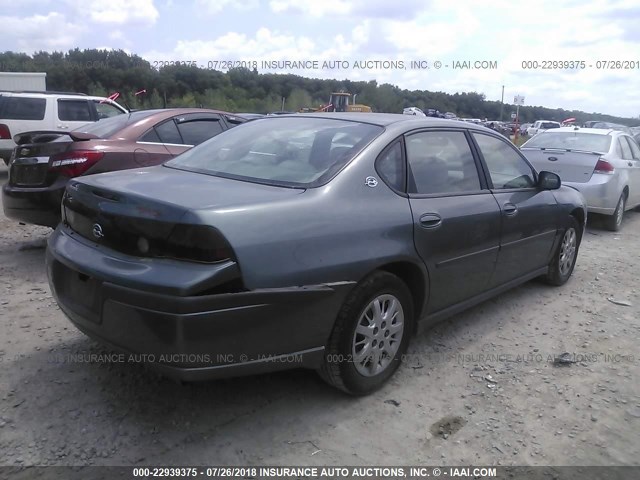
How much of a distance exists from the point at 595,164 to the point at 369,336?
6.34m

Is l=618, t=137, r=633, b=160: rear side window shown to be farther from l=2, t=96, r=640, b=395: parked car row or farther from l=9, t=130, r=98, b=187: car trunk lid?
l=9, t=130, r=98, b=187: car trunk lid

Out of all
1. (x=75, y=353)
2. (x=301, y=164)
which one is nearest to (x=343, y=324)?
(x=301, y=164)

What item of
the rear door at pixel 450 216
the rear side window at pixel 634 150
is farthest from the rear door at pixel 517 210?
the rear side window at pixel 634 150

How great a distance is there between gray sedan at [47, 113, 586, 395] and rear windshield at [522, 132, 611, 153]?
199 inches

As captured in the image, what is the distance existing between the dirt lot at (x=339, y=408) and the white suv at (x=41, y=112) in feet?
26.2

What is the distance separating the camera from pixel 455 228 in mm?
3480

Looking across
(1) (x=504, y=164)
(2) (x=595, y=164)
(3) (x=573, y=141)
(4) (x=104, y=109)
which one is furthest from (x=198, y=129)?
(4) (x=104, y=109)

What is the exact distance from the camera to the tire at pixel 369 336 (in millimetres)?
2883

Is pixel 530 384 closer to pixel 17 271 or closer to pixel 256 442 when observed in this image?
pixel 256 442

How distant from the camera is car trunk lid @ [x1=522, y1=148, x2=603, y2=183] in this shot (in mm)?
7973

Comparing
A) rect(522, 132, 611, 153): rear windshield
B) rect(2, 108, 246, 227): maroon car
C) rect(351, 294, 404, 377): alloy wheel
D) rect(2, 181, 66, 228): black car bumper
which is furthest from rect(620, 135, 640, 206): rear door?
rect(2, 181, 66, 228): black car bumper

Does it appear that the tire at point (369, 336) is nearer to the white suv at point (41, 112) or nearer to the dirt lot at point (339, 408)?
the dirt lot at point (339, 408)

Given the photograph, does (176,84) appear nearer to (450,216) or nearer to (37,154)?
(37,154)

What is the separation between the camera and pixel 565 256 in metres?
5.25
